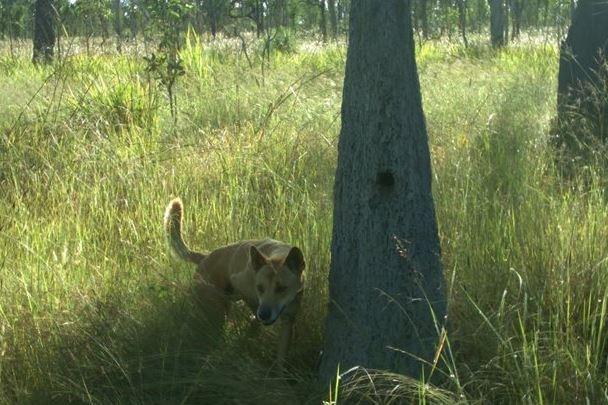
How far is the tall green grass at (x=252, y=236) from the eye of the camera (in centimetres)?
321

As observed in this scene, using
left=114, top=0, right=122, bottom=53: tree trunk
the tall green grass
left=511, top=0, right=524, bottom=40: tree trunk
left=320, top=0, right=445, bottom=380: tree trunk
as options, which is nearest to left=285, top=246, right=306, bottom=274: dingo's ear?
left=320, top=0, right=445, bottom=380: tree trunk

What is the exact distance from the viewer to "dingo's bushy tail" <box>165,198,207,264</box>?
4.00 meters

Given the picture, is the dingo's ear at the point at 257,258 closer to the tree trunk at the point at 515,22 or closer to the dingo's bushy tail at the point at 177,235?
the dingo's bushy tail at the point at 177,235

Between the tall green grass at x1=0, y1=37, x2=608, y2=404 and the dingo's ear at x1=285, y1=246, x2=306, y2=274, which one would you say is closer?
the tall green grass at x1=0, y1=37, x2=608, y2=404

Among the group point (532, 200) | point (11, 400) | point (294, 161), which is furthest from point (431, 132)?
point (11, 400)

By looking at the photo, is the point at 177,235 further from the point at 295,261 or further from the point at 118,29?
the point at 118,29

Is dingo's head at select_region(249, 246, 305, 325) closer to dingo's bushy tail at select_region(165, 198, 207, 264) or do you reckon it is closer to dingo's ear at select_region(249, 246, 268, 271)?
dingo's ear at select_region(249, 246, 268, 271)

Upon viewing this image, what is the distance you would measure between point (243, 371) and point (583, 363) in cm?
119

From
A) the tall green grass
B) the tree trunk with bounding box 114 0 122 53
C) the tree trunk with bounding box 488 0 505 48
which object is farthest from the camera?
the tree trunk with bounding box 488 0 505 48

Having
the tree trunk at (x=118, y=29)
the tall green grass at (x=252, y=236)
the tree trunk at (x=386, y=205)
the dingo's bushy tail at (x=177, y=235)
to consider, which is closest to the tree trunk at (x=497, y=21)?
the tree trunk at (x=118, y=29)

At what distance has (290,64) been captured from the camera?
36.0 feet

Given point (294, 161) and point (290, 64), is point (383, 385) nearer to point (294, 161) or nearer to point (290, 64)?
point (294, 161)

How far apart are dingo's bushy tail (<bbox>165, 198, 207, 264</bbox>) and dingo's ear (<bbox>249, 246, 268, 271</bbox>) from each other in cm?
64

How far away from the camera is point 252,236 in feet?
14.3
